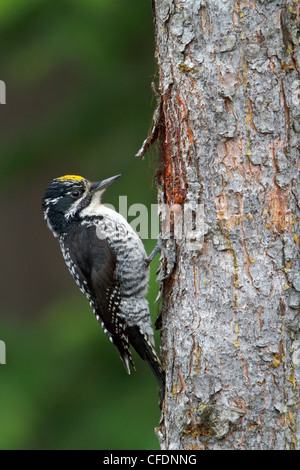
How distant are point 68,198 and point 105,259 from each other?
1.80 feet

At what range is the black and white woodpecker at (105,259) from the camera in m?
4.67

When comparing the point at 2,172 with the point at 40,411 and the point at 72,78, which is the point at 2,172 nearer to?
the point at 72,78

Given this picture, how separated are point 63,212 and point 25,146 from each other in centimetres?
260

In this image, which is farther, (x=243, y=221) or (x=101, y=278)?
(x=101, y=278)

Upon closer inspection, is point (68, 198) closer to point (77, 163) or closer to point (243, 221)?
point (243, 221)

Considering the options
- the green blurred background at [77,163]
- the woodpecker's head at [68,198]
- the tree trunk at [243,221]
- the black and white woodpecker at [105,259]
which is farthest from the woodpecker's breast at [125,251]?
the green blurred background at [77,163]

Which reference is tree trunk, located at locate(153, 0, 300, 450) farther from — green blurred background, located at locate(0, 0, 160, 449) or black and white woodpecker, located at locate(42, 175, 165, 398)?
green blurred background, located at locate(0, 0, 160, 449)

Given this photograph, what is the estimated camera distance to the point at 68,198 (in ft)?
15.9

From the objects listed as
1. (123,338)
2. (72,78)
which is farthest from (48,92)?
(123,338)

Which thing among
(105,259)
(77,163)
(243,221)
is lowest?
(105,259)

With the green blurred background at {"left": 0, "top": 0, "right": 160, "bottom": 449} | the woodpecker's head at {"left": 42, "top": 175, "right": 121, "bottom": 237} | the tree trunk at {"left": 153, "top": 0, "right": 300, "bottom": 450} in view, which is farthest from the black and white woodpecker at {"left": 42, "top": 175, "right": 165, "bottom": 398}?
the green blurred background at {"left": 0, "top": 0, "right": 160, "bottom": 449}

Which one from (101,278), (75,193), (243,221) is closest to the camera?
(243,221)

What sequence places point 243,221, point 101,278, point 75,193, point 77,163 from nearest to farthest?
point 243,221 < point 101,278 < point 75,193 < point 77,163

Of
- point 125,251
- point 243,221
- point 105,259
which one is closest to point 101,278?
point 105,259
